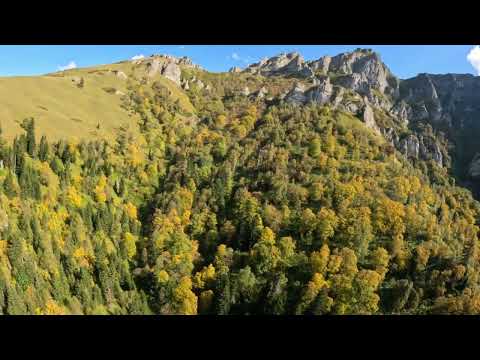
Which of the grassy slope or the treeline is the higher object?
the grassy slope

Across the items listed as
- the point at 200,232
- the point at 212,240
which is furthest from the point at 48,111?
the point at 212,240

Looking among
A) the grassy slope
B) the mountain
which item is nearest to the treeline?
the mountain

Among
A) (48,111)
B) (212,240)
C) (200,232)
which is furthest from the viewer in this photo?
(48,111)

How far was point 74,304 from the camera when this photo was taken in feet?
312

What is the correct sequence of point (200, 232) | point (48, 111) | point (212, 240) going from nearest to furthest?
point (212, 240) < point (200, 232) < point (48, 111)

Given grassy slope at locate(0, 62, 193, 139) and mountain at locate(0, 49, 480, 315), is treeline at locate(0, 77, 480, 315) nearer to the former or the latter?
mountain at locate(0, 49, 480, 315)

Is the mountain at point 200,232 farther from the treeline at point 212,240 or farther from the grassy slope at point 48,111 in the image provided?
the grassy slope at point 48,111

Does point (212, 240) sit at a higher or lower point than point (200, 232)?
lower

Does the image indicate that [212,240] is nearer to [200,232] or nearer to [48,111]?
[200,232]

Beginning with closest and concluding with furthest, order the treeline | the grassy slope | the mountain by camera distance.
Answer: the treeline, the mountain, the grassy slope

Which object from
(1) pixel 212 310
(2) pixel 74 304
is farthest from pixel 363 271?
(2) pixel 74 304

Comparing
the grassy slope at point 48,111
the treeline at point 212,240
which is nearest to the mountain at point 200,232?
the treeline at point 212,240

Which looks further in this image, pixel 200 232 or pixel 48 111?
pixel 48 111
